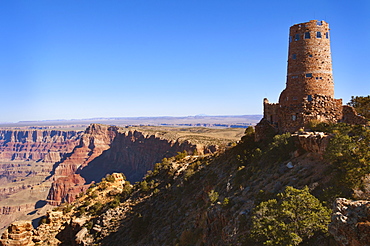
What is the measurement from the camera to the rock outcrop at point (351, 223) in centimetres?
716

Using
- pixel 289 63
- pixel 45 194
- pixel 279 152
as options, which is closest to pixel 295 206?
pixel 279 152

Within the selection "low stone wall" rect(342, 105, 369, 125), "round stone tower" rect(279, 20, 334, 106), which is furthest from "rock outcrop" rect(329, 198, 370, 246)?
"round stone tower" rect(279, 20, 334, 106)

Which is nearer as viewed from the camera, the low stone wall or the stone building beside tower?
the low stone wall

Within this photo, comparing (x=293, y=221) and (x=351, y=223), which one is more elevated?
(x=351, y=223)

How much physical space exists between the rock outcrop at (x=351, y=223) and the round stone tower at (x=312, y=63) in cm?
1233

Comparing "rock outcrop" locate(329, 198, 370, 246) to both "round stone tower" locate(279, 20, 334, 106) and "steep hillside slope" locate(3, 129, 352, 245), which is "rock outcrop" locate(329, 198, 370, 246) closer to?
"steep hillside slope" locate(3, 129, 352, 245)

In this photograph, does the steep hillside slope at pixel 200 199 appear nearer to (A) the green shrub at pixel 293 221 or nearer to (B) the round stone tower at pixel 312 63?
(A) the green shrub at pixel 293 221

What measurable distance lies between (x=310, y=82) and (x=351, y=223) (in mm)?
13456

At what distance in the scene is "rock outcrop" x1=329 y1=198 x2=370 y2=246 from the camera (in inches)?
282

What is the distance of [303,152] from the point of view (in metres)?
16.0

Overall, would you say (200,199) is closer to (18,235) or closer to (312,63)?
(312,63)

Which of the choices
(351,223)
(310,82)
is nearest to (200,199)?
(310,82)

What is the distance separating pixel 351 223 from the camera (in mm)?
7469

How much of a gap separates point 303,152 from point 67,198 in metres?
109
